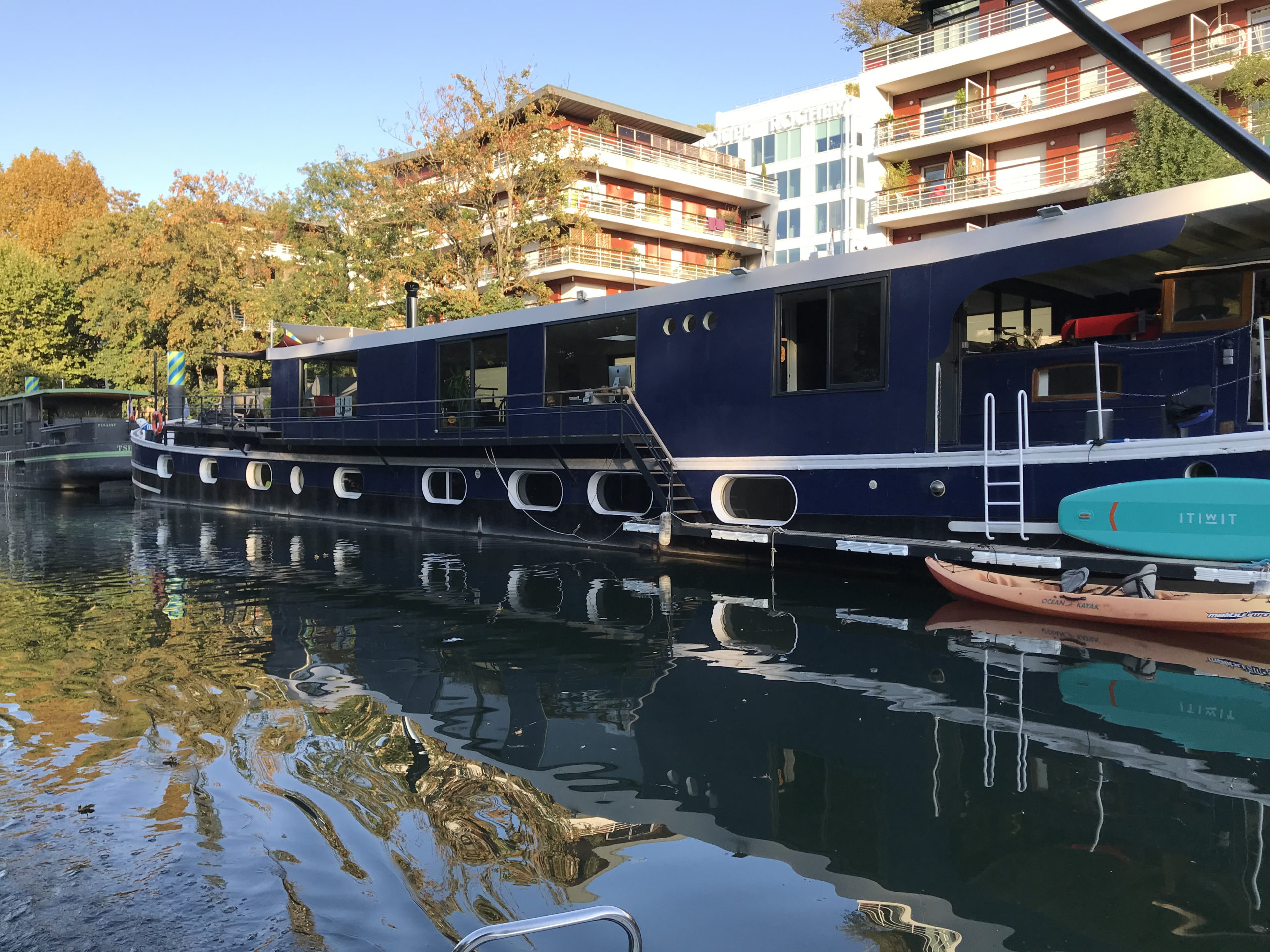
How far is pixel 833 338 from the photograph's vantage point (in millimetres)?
12094

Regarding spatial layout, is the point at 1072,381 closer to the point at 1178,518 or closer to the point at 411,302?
the point at 1178,518

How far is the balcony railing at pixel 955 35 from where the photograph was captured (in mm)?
30109

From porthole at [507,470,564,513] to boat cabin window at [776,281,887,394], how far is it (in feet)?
17.8

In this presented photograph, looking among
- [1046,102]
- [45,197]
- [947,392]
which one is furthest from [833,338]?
[45,197]

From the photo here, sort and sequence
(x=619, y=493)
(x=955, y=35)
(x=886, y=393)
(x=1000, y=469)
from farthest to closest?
(x=955, y=35), (x=619, y=493), (x=886, y=393), (x=1000, y=469)

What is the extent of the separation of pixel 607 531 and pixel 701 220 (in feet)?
110

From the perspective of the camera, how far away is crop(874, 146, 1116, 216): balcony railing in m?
28.8

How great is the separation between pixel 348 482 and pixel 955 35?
2498 cm

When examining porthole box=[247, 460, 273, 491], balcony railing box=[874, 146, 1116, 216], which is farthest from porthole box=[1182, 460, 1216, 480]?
balcony railing box=[874, 146, 1116, 216]

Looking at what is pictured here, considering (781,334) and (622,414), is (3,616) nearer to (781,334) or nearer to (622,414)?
(622,414)

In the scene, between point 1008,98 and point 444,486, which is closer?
point 444,486

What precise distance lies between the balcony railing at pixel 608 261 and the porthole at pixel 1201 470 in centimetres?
2902

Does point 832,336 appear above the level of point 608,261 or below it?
below

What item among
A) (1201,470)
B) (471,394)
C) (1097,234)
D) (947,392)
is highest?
(1097,234)
